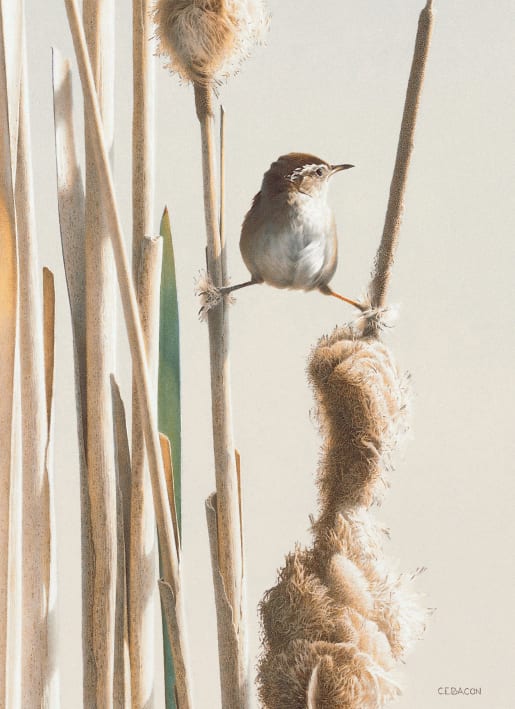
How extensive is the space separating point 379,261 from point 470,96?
0.34 metres

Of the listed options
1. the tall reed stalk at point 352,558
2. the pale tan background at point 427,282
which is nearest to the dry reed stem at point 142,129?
the tall reed stalk at point 352,558

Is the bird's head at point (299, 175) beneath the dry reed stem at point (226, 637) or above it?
above

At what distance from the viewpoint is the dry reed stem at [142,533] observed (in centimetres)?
60

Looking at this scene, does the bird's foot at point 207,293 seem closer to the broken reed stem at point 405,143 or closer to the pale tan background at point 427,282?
the broken reed stem at point 405,143

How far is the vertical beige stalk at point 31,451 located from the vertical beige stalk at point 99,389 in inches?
1.1

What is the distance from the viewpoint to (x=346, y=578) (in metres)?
0.60

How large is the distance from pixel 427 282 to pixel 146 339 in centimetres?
35

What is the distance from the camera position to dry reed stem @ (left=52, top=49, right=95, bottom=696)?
23.7 inches

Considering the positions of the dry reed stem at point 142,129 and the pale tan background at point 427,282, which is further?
the pale tan background at point 427,282

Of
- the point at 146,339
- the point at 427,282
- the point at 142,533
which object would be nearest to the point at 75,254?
the point at 146,339

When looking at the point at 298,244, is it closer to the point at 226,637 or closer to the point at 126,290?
the point at 126,290

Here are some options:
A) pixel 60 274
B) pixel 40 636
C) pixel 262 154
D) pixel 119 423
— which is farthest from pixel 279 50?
pixel 40 636

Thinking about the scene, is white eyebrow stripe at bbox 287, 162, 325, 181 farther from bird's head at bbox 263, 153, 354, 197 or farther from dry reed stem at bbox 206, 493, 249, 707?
dry reed stem at bbox 206, 493, 249, 707

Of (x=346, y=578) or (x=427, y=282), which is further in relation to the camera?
(x=427, y=282)
